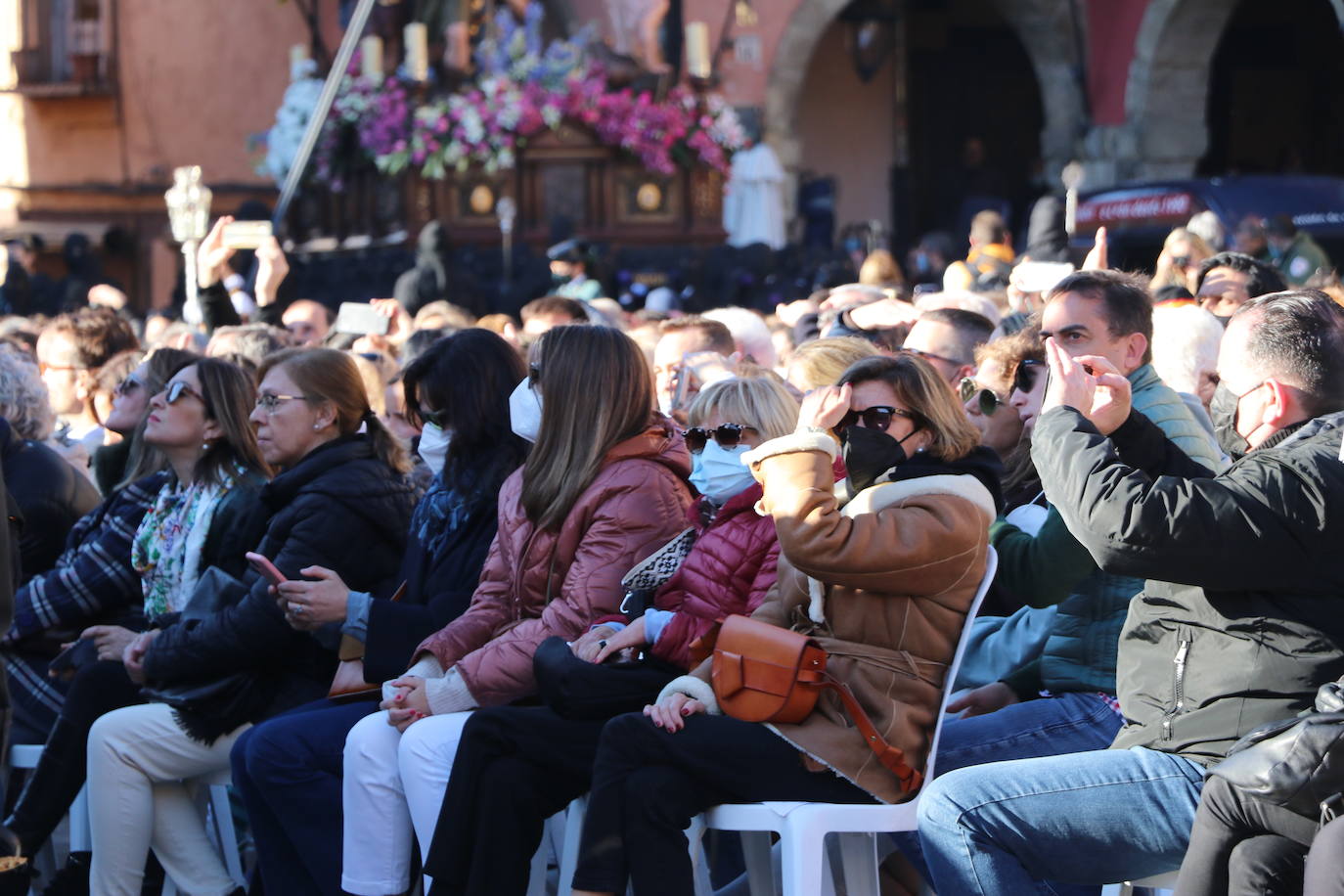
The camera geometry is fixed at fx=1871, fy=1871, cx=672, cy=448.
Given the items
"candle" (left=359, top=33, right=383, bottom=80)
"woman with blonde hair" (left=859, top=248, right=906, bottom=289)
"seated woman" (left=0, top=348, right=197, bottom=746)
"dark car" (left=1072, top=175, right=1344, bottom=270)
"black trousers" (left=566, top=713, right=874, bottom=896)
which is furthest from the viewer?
"candle" (left=359, top=33, right=383, bottom=80)

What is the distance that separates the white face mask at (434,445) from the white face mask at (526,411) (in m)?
0.46

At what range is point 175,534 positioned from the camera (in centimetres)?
Answer: 534

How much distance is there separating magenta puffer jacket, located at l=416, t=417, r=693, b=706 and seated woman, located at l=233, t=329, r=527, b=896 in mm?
202

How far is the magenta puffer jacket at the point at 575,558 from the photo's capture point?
174 inches

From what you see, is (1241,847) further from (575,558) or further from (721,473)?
(575,558)

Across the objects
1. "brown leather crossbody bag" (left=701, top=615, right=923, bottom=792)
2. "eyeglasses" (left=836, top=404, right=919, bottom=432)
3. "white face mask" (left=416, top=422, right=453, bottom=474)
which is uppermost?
"eyeglasses" (left=836, top=404, right=919, bottom=432)

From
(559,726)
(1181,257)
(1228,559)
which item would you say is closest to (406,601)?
(559,726)

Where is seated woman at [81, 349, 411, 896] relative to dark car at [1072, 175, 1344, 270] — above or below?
below

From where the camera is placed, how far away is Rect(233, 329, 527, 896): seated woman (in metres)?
4.61

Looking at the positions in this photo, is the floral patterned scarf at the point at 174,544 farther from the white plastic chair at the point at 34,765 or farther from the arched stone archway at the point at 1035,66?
the arched stone archway at the point at 1035,66

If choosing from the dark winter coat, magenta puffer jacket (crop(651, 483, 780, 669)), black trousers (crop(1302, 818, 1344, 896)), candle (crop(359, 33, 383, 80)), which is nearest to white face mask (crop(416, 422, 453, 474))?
the dark winter coat

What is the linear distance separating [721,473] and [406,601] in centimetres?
106

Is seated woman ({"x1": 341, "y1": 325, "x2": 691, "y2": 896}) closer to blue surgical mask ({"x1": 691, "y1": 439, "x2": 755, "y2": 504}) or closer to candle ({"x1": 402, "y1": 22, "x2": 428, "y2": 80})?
blue surgical mask ({"x1": 691, "y1": 439, "x2": 755, "y2": 504})

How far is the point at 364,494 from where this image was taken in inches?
198
